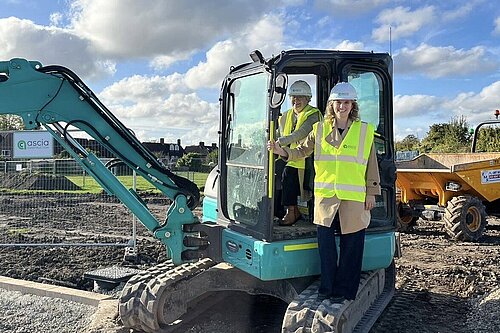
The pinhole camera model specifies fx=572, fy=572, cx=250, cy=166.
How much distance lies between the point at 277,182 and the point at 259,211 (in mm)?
453

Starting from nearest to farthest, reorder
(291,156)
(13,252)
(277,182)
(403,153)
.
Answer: (291,156)
(277,182)
(13,252)
(403,153)

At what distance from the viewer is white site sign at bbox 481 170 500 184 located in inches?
441

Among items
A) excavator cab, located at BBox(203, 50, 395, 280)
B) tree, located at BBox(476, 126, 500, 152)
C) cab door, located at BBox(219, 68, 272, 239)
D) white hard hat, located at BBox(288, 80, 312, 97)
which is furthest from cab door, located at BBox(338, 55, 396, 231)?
tree, located at BBox(476, 126, 500, 152)

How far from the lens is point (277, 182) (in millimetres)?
5109

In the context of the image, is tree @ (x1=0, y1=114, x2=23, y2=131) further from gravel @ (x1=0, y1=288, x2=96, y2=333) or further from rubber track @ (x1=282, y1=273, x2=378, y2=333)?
rubber track @ (x1=282, y1=273, x2=378, y2=333)

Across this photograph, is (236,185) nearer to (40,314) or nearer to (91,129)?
(91,129)

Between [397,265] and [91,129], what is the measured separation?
5295 millimetres

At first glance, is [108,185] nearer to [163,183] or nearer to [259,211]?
[163,183]

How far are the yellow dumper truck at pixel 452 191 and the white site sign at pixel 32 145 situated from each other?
7135 mm

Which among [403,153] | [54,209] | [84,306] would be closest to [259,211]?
[84,306]

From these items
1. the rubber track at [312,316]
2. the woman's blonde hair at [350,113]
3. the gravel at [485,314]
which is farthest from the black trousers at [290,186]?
the gravel at [485,314]

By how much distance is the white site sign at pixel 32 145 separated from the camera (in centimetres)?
743

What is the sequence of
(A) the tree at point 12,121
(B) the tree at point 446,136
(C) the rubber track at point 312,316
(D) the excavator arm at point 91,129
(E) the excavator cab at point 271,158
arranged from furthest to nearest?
(B) the tree at point 446,136 < (A) the tree at point 12,121 < (D) the excavator arm at point 91,129 < (E) the excavator cab at point 271,158 < (C) the rubber track at point 312,316

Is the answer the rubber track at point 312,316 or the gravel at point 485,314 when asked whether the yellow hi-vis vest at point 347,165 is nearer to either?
the rubber track at point 312,316
